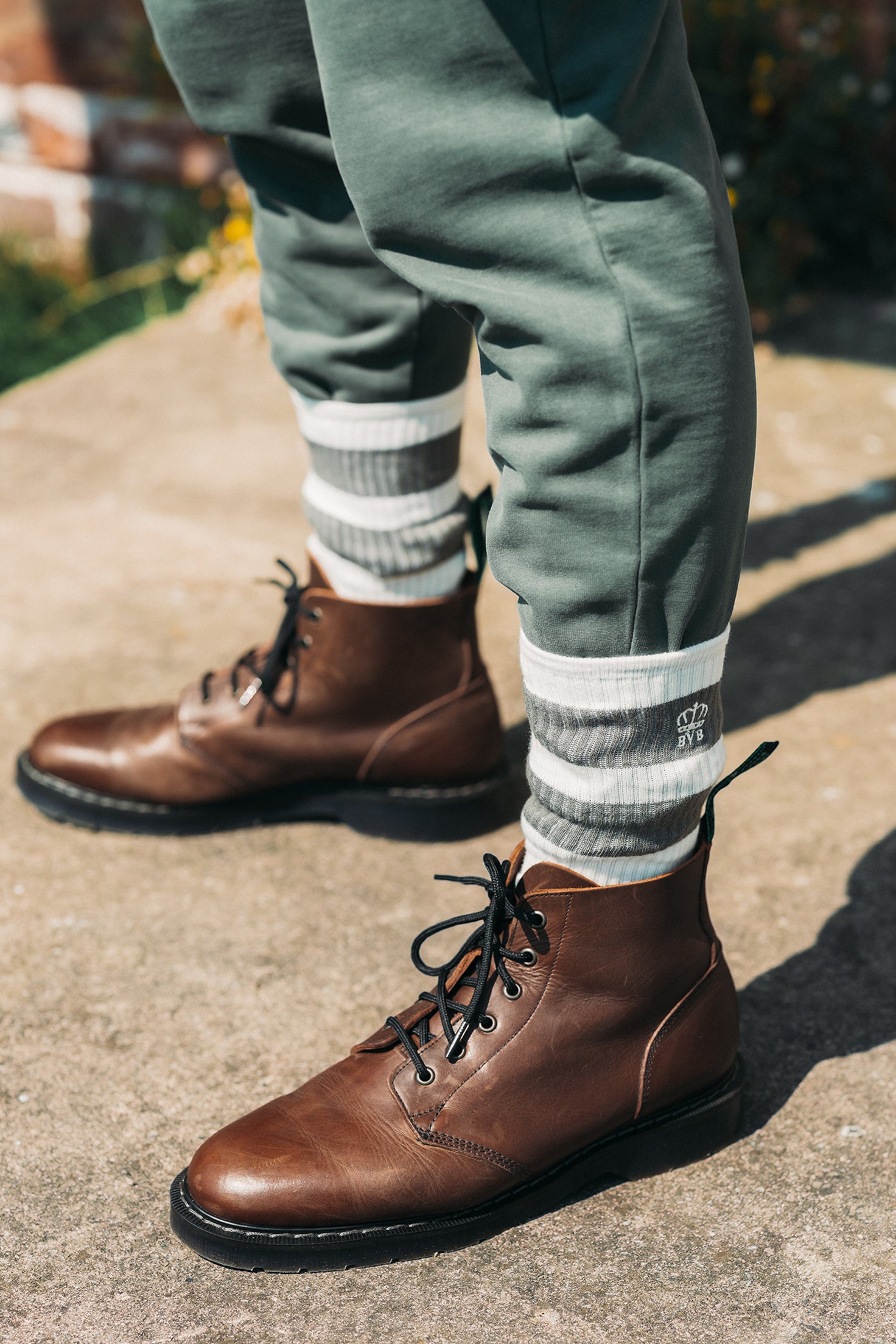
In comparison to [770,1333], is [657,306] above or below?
above

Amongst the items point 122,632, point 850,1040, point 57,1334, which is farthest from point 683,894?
point 122,632

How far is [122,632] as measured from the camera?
210 cm

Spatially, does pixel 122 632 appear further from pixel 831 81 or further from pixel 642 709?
pixel 831 81

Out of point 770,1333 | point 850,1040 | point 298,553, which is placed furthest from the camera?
point 298,553

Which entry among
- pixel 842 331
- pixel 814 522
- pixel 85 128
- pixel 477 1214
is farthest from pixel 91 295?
pixel 477 1214

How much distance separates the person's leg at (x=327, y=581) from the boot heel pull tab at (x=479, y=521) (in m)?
0.02

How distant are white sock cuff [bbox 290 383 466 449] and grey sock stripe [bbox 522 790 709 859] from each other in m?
0.53

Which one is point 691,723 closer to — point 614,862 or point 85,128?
point 614,862

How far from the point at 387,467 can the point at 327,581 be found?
166 mm

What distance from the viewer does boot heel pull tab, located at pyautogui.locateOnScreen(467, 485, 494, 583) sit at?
4.88ft

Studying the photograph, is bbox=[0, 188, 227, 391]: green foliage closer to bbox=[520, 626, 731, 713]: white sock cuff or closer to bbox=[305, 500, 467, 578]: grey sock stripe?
bbox=[305, 500, 467, 578]: grey sock stripe

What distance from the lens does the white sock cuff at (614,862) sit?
1041 mm

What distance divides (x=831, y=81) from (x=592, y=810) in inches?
134

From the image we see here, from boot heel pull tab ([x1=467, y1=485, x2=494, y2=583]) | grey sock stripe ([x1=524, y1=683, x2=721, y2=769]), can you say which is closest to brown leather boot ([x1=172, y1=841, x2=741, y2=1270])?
grey sock stripe ([x1=524, y1=683, x2=721, y2=769])
